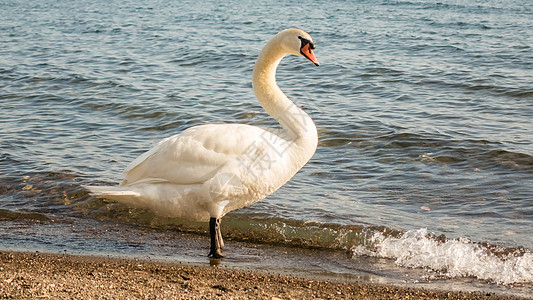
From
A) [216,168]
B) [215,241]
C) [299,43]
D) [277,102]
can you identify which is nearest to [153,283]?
[215,241]

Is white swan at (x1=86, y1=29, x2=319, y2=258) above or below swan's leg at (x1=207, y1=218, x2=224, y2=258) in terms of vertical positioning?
above

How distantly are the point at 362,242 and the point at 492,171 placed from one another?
288 cm

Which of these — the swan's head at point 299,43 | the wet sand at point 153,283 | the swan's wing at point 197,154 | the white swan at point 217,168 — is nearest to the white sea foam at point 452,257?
the wet sand at point 153,283

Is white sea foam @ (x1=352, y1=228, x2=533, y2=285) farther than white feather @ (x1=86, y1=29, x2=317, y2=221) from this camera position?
No

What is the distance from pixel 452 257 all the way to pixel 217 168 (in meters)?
2.16

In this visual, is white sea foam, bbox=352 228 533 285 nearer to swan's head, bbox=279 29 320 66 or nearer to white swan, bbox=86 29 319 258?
white swan, bbox=86 29 319 258

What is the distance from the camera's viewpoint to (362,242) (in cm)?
652

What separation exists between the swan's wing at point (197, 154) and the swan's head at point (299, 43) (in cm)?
80

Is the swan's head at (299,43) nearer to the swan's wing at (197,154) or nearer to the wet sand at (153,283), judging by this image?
the swan's wing at (197,154)

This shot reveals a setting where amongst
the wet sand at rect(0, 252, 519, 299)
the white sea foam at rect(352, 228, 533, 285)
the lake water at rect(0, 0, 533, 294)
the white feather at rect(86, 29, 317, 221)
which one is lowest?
the lake water at rect(0, 0, 533, 294)

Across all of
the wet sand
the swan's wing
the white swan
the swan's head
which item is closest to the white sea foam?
the wet sand

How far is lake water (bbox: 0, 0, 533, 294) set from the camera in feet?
22.0

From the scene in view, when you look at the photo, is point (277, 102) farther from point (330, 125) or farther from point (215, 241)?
point (330, 125)

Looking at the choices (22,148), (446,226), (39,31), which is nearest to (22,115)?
(22,148)
